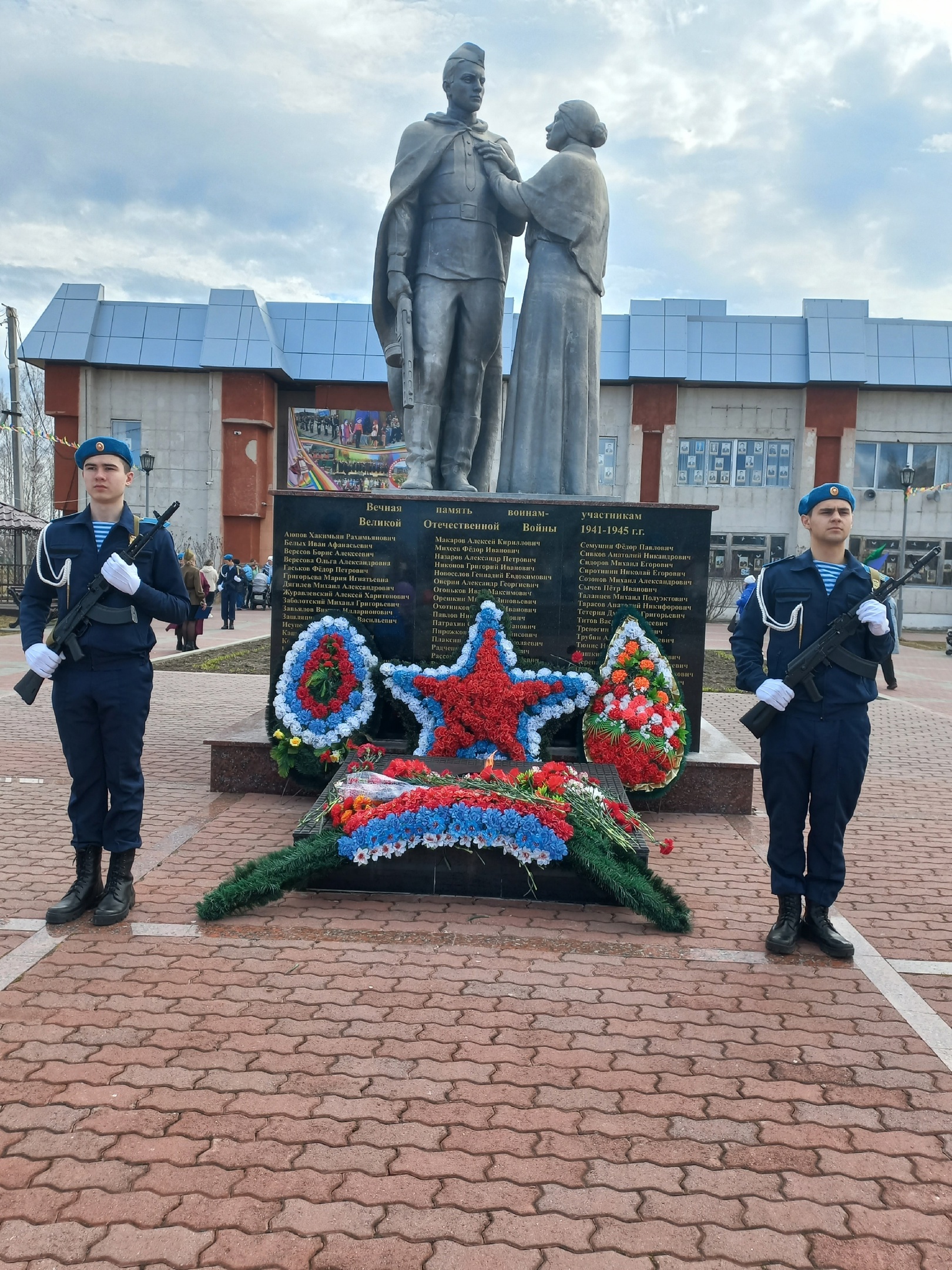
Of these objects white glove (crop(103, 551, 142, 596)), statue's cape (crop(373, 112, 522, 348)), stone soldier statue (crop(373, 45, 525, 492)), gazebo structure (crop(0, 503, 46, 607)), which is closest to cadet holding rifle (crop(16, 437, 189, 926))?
white glove (crop(103, 551, 142, 596))

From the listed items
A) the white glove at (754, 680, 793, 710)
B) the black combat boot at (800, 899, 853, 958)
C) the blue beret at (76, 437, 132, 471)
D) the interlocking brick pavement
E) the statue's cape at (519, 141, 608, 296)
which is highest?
the statue's cape at (519, 141, 608, 296)

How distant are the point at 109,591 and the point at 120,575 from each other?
16cm

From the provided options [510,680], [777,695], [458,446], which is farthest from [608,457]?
[777,695]

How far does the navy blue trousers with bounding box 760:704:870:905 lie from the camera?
394 centimetres

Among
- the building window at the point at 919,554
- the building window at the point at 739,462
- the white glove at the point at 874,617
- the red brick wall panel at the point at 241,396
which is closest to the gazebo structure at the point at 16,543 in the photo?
the red brick wall panel at the point at 241,396

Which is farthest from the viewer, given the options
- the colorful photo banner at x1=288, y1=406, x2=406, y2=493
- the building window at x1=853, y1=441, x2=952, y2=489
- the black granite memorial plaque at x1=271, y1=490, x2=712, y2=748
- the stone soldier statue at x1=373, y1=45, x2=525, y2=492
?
the colorful photo banner at x1=288, y1=406, x2=406, y2=493

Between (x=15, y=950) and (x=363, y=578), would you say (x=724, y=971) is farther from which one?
(x=363, y=578)

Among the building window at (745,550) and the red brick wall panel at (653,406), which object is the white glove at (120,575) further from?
the building window at (745,550)

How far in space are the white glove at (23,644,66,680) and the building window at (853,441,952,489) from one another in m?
29.8

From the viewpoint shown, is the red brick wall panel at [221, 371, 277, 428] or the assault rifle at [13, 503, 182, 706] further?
the red brick wall panel at [221, 371, 277, 428]

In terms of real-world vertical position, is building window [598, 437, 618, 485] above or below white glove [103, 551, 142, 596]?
above

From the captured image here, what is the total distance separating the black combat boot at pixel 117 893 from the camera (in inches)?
161

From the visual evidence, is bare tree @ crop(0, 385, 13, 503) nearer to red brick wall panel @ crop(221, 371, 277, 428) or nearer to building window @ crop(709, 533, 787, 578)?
red brick wall panel @ crop(221, 371, 277, 428)

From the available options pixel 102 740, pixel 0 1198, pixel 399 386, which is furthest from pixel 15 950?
pixel 399 386
